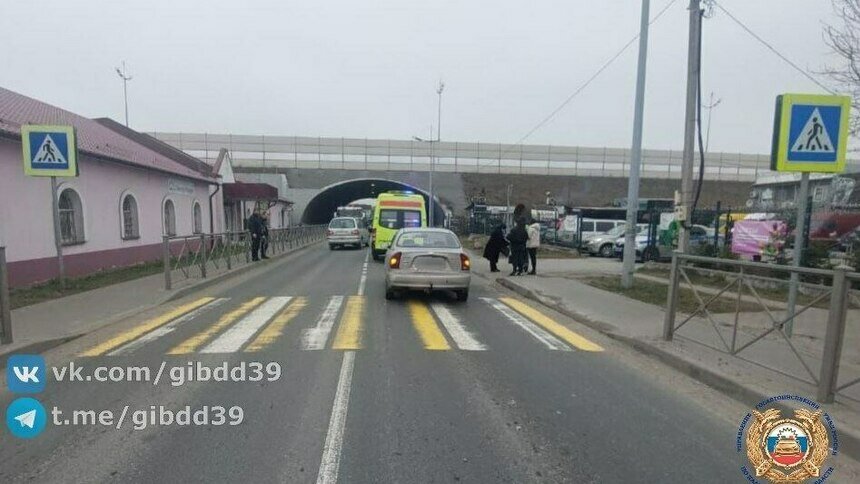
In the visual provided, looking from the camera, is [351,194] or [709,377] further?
[351,194]

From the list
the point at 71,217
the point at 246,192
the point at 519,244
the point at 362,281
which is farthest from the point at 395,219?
the point at 71,217

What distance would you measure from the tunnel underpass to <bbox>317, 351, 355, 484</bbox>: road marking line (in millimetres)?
36014

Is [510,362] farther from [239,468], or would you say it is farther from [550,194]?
[550,194]

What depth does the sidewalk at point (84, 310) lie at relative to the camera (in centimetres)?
655

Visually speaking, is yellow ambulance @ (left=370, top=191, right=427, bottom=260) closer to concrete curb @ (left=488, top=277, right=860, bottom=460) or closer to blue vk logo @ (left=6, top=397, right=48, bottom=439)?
concrete curb @ (left=488, top=277, right=860, bottom=460)

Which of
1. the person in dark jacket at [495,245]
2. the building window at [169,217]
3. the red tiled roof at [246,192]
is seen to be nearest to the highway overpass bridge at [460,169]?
the red tiled roof at [246,192]

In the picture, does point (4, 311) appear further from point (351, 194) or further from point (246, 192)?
point (351, 194)

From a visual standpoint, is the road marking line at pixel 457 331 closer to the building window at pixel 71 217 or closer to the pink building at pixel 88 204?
the pink building at pixel 88 204

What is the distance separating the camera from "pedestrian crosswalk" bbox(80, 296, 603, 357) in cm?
650

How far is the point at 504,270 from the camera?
1648 cm

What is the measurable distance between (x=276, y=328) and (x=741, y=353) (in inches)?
248

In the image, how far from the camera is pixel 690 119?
10281mm

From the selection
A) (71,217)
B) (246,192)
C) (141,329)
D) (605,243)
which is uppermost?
(246,192)

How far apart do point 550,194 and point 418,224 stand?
28456 millimetres
